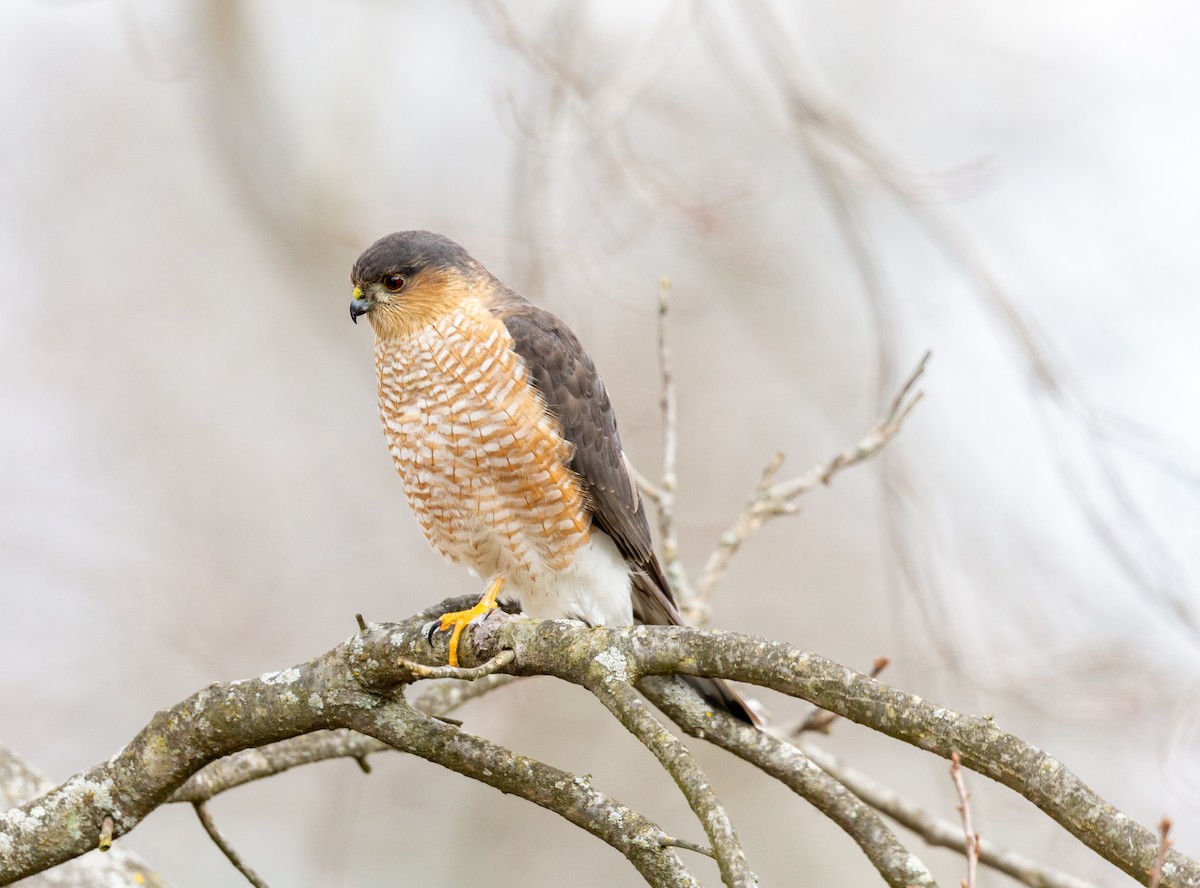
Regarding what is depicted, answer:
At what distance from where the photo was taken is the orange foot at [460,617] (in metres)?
3.04

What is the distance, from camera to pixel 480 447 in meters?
3.71

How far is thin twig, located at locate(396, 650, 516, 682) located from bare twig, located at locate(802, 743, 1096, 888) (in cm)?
146

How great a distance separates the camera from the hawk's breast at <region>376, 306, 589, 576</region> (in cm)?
372

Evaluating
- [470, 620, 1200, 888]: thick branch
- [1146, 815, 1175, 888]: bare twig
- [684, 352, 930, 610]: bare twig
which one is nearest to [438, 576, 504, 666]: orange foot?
[470, 620, 1200, 888]: thick branch

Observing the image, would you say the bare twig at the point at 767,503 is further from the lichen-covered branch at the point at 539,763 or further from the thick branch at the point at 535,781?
the thick branch at the point at 535,781

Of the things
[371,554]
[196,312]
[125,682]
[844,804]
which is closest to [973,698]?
[844,804]

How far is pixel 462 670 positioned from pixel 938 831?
2.24m

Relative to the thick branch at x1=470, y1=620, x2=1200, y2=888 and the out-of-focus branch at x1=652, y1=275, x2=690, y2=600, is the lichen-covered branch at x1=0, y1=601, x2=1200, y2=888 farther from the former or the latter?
the out-of-focus branch at x1=652, y1=275, x2=690, y2=600

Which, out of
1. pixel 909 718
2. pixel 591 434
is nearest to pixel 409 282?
pixel 591 434

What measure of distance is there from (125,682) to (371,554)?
1854mm

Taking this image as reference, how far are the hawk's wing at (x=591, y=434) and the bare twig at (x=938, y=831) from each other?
0.77 meters

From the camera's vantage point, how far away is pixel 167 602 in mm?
7598

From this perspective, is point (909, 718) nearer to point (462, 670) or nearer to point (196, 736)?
point (462, 670)

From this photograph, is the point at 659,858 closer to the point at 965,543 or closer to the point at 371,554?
the point at 965,543
